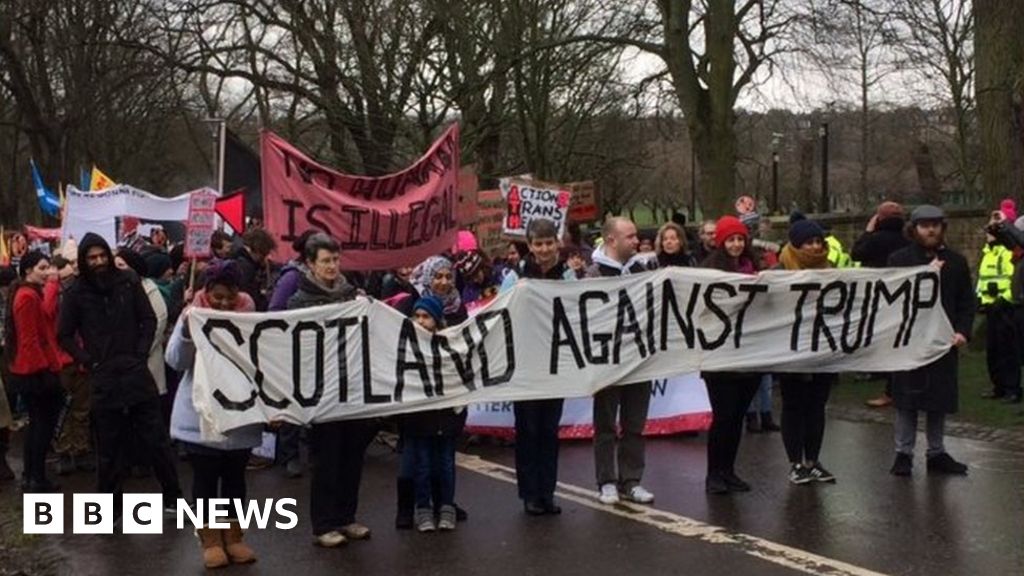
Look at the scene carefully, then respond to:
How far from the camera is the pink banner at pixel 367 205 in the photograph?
30.2 ft

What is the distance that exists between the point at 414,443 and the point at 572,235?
9957 mm

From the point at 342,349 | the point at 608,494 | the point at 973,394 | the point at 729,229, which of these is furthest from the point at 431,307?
the point at 973,394

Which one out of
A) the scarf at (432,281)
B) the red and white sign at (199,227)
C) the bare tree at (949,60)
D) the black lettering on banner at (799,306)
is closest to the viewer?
the scarf at (432,281)

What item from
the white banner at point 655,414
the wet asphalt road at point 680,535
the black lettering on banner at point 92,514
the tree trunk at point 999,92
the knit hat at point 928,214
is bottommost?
the black lettering on banner at point 92,514

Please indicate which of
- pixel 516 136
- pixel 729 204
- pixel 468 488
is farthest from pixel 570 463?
pixel 516 136

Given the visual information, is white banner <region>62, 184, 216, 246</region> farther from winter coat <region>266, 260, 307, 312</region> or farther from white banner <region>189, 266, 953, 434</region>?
white banner <region>189, 266, 953, 434</region>

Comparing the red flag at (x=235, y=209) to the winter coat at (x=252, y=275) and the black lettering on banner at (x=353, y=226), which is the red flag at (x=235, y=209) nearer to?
the winter coat at (x=252, y=275)

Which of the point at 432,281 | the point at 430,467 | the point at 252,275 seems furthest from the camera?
the point at 252,275

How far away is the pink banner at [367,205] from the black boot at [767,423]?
2943 mm

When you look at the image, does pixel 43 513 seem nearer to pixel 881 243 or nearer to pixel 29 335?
pixel 29 335

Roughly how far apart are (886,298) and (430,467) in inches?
133

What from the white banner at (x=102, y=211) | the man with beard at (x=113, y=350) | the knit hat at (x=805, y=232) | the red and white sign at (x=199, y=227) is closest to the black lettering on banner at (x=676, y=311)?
the knit hat at (x=805, y=232)

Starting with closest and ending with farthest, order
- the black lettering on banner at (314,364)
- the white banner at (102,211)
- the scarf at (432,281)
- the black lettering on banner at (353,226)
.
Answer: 1. the black lettering on banner at (314,364)
2. the scarf at (432,281)
3. the black lettering on banner at (353,226)
4. the white banner at (102,211)

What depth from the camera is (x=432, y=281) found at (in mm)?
8047
